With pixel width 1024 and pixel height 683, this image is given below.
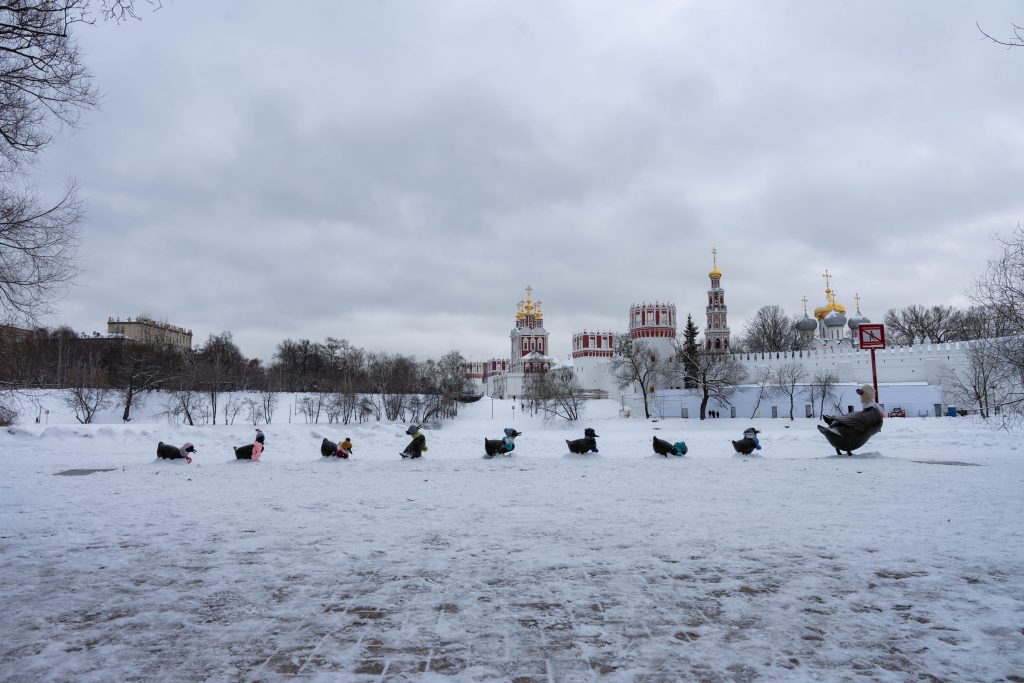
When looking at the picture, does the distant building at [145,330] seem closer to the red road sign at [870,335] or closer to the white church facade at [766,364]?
the white church facade at [766,364]

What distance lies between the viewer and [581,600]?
4109 millimetres

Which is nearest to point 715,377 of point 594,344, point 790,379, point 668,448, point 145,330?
point 790,379

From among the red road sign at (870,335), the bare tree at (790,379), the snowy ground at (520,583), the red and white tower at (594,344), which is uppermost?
the red and white tower at (594,344)

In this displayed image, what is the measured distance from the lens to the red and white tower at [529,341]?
9656 cm

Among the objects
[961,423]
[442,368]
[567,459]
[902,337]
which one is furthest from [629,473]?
[902,337]

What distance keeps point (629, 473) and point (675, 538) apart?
21.2 feet

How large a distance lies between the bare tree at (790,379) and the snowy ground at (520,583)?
5164 centimetres

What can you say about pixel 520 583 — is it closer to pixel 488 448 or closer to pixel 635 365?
pixel 488 448

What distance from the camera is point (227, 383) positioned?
6912cm

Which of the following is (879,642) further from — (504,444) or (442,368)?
(442,368)

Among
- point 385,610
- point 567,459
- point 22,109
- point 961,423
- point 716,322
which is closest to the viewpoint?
point 385,610

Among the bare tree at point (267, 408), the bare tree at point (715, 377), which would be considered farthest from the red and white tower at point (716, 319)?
the bare tree at point (267, 408)

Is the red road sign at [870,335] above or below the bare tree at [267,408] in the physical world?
above

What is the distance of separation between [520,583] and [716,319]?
7927 centimetres
